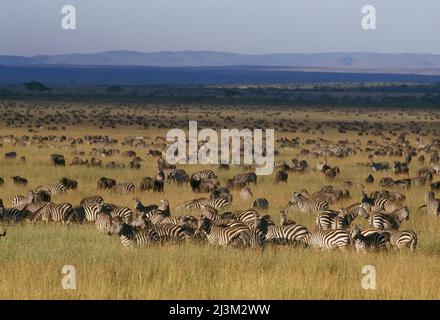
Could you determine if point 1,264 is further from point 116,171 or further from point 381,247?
point 116,171

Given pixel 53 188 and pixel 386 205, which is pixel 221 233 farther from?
pixel 53 188

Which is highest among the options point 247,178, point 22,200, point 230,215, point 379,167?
point 230,215

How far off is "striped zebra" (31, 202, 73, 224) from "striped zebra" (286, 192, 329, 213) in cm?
542

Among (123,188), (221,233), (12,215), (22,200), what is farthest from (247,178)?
(221,233)

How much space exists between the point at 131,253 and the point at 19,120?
50.1 metres

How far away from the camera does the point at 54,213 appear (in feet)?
60.0

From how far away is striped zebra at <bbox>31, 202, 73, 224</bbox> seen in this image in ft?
59.8

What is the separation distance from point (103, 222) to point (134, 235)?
177cm

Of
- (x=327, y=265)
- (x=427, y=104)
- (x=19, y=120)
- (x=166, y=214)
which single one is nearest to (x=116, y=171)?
(x=166, y=214)

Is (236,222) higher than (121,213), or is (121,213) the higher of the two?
(236,222)

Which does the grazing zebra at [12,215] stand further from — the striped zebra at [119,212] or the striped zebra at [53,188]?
the striped zebra at [53,188]

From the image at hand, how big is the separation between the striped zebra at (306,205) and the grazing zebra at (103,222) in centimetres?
519

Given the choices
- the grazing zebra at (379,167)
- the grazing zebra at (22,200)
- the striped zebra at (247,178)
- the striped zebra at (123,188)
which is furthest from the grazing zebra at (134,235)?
the grazing zebra at (379,167)

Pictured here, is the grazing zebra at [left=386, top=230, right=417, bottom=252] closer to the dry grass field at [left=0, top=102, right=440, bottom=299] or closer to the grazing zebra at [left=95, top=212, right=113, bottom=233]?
the dry grass field at [left=0, top=102, right=440, bottom=299]
